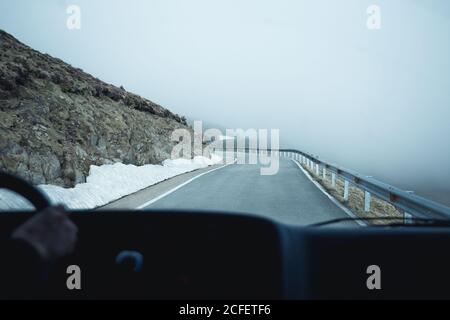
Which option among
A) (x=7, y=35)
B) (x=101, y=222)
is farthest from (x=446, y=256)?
(x=7, y=35)

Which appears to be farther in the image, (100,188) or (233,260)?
(100,188)

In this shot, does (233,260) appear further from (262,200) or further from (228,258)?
(262,200)

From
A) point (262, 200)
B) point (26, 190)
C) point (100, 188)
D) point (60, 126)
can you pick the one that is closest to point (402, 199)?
point (262, 200)

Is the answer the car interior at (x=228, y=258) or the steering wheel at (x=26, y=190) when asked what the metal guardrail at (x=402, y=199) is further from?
the steering wheel at (x=26, y=190)

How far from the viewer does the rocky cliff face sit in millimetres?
13492

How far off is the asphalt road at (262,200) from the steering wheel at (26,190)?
7305mm

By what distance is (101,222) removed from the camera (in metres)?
2.70

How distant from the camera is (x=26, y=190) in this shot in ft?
7.09

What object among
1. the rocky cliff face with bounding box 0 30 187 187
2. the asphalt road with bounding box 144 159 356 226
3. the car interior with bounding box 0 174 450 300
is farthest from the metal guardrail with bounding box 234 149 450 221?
the rocky cliff face with bounding box 0 30 187 187

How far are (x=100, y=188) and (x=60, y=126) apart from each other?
6377 millimetres

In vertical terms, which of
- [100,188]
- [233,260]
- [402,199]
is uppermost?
[233,260]

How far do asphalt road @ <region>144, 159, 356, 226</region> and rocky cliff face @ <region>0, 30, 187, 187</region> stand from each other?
395 cm

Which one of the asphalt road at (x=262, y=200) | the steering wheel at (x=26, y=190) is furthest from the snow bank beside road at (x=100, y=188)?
the steering wheel at (x=26, y=190)
